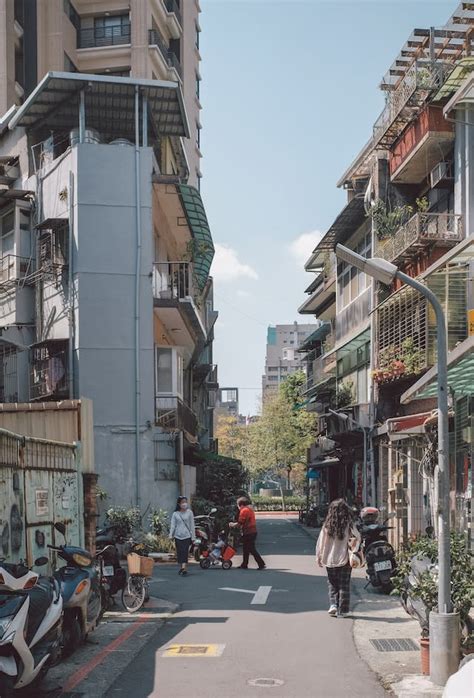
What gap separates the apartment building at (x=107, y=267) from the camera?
25.4 m

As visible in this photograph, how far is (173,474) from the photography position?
25438 mm

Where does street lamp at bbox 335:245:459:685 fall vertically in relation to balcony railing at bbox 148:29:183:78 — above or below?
below

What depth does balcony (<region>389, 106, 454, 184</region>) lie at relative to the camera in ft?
76.8

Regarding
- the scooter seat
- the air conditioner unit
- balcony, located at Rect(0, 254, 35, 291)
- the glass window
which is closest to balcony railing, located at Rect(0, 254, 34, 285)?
balcony, located at Rect(0, 254, 35, 291)

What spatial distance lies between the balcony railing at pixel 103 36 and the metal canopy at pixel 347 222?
1191 centimetres

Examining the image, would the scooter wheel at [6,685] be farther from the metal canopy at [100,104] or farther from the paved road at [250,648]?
the metal canopy at [100,104]

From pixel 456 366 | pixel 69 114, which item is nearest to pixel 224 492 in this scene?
pixel 69 114

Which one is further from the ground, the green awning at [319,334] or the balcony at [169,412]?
the green awning at [319,334]

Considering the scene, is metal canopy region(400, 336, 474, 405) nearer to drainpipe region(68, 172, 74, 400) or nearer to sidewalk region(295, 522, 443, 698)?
sidewalk region(295, 522, 443, 698)

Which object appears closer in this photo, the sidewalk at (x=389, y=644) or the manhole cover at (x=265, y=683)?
the sidewalk at (x=389, y=644)

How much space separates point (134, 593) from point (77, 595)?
11.7 ft

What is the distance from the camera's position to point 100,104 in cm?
2689

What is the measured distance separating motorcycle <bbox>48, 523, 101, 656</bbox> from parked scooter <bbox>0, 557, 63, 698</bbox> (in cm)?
146

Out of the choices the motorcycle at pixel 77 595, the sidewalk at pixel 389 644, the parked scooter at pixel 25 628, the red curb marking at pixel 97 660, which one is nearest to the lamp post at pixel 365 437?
the sidewalk at pixel 389 644
